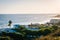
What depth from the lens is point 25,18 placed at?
1.80 m

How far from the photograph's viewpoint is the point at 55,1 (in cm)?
190

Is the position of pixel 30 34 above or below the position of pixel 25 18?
below

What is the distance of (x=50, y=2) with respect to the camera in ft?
6.24

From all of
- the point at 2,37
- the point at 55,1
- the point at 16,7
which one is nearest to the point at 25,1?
the point at 16,7

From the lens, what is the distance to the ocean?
1765 millimetres

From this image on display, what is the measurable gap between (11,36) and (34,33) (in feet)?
1.14

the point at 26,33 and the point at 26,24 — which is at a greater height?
the point at 26,24

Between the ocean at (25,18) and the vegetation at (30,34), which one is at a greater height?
the ocean at (25,18)

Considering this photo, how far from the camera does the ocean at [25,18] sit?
1765mm

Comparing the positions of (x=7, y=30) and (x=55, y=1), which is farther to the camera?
(x=55, y=1)

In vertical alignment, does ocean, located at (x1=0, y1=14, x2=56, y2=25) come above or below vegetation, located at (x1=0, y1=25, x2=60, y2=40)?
above

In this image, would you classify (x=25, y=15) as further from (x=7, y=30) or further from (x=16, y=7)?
(x=7, y=30)

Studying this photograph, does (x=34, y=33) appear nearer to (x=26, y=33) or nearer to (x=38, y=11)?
(x=26, y=33)

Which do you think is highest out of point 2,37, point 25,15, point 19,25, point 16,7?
point 16,7
